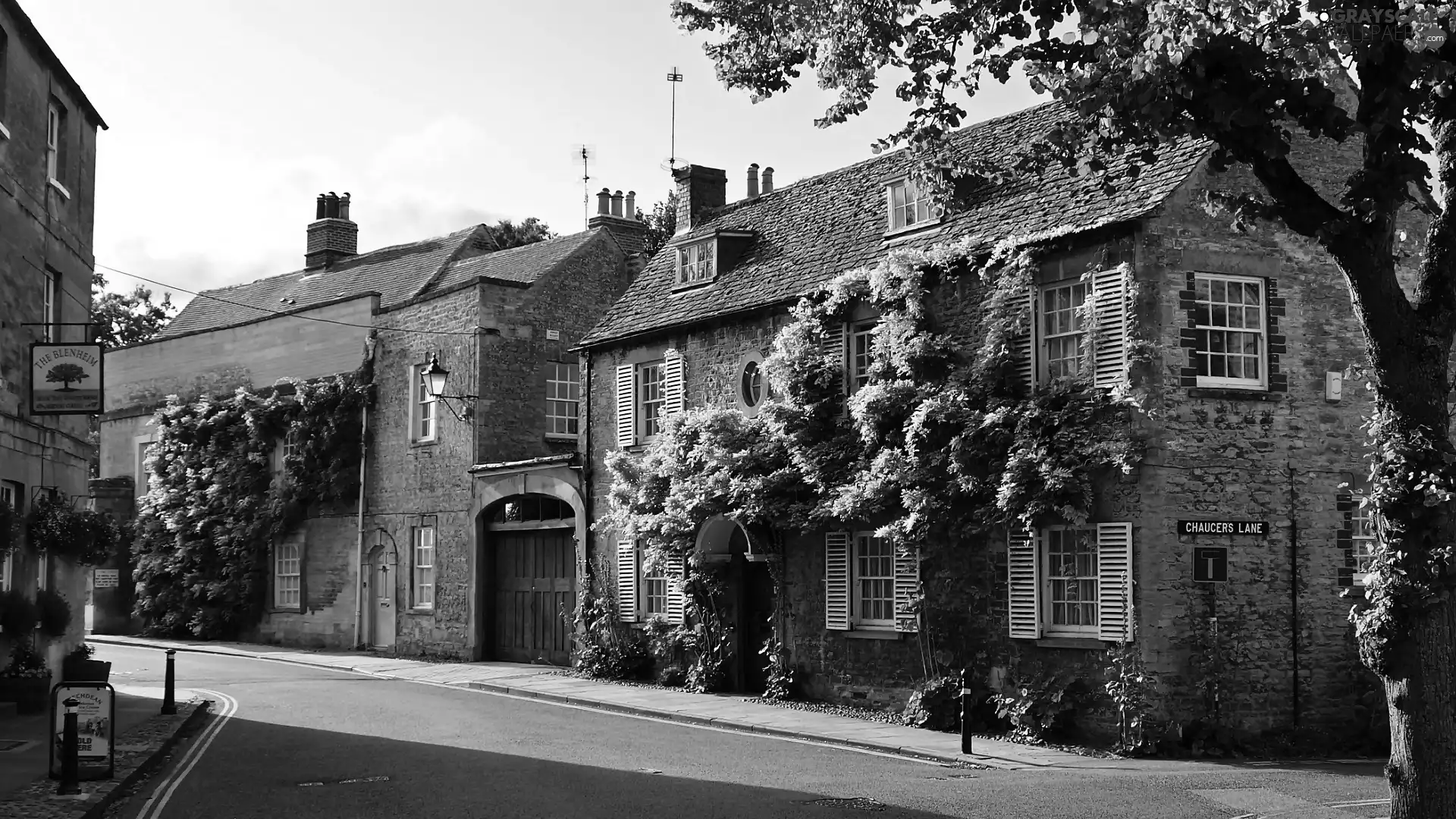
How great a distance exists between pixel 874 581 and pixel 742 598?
3351 mm

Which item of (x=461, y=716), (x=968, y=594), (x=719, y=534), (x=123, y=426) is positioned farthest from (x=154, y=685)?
(x=123, y=426)

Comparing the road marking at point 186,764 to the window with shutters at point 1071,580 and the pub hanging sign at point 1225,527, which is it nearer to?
the window with shutters at point 1071,580

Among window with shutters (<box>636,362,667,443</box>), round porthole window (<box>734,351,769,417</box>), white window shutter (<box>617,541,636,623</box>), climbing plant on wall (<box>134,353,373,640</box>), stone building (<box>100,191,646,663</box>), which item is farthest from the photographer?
climbing plant on wall (<box>134,353,373,640</box>)

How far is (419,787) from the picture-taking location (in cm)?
1336

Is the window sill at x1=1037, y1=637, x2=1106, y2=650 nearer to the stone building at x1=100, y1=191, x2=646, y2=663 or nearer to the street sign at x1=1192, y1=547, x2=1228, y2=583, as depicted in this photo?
the street sign at x1=1192, y1=547, x2=1228, y2=583

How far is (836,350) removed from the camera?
22.0 m

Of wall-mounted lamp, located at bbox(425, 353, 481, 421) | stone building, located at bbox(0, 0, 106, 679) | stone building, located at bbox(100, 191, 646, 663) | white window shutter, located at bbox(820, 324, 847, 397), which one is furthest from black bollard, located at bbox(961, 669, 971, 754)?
wall-mounted lamp, located at bbox(425, 353, 481, 421)

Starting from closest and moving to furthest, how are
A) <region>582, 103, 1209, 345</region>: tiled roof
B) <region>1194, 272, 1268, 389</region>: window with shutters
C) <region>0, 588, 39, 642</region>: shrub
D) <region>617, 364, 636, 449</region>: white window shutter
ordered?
1. <region>1194, 272, 1268, 389</region>: window with shutters
2. <region>582, 103, 1209, 345</region>: tiled roof
3. <region>0, 588, 39, 642</region>: shrub
4. <region>617, 364, 636, 449</region>: white window shutter

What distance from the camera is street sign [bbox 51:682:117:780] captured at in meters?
13.4

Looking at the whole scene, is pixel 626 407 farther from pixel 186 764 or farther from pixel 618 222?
pixel 186 764

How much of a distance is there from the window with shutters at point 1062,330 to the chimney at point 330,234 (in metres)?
28.3

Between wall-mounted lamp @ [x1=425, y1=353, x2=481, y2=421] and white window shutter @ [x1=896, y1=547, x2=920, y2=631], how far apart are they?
1295 centimetres

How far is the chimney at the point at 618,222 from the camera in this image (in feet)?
113

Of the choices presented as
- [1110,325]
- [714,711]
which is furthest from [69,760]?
[1110,325]
